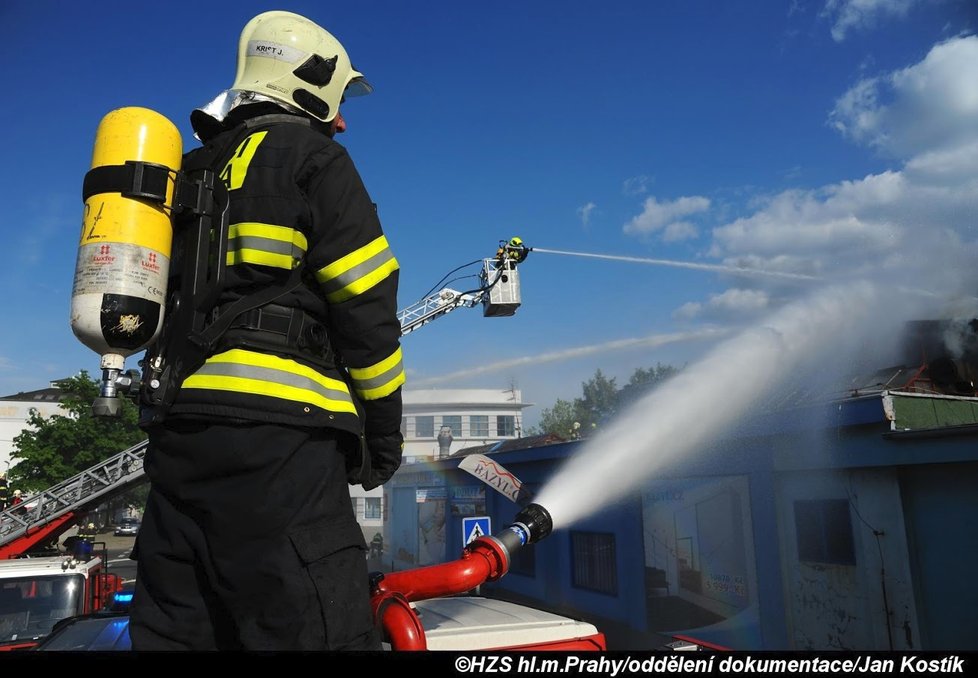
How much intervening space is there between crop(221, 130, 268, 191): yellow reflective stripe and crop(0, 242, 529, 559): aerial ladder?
43.3ft

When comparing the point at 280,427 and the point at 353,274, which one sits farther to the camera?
the point at 353,274

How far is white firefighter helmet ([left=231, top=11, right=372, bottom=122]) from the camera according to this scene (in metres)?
2.51

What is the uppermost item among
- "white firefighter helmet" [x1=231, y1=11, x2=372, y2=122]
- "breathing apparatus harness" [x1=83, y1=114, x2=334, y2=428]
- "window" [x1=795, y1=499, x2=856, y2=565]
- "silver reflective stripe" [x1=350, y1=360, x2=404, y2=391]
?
"white firefighter helmet" [x1=231, y1=11, x2=372, y2=122]

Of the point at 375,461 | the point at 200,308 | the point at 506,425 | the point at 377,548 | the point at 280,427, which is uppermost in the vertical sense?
the point at 506,425

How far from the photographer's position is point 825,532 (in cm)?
1066

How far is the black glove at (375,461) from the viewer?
2295mm

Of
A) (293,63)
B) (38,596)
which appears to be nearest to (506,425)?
(38,596)

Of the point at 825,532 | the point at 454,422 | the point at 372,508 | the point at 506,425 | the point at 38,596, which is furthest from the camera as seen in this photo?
the point at 506,425

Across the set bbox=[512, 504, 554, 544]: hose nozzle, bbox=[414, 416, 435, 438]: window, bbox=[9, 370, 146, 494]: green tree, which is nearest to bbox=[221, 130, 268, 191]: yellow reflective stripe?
bbox=[512, 504, 554, 544]: hose nozzle

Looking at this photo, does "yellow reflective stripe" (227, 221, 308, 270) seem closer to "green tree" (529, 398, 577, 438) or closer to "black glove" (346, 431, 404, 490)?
"black glove" (346, 431, 404, 490)

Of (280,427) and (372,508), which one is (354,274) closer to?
(280,427)

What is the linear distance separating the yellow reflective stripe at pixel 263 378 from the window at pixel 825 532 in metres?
10.7

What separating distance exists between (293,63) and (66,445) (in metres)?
36.0
